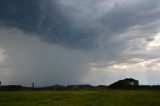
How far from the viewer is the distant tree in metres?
81.9

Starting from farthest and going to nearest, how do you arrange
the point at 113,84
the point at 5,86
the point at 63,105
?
1. the point at 113,84
2. the point at 5,86
3. the point at 63,105

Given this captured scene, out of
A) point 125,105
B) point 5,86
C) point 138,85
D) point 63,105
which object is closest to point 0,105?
point 63,105

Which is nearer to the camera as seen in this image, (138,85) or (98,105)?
(98,105)

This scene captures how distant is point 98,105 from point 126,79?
2355 inches

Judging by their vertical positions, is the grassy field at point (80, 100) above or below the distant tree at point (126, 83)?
below

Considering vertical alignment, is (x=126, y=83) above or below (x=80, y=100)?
above

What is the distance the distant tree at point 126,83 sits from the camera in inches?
3226

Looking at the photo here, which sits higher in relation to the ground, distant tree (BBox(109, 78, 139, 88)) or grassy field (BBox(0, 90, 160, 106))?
distant tree (BBox(109, 78, 139, 88))

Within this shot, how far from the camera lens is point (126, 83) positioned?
82.9m

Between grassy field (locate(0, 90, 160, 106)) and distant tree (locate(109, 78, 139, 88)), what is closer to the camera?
grassy field (locate(0, 90, 160, 106))

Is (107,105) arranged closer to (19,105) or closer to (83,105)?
(83,105)

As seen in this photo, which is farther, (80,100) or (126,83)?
(126,83)

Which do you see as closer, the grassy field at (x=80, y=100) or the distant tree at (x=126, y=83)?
the grassy field at (x=80, y=100)

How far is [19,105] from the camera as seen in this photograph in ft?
87.7
